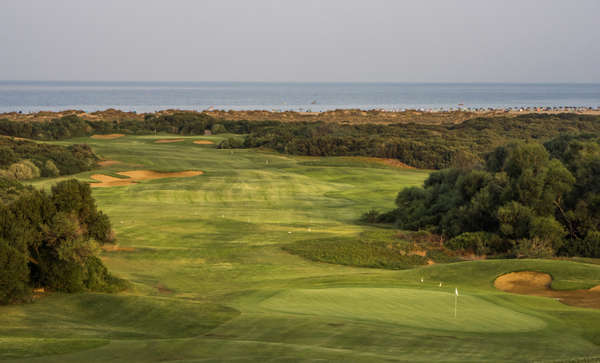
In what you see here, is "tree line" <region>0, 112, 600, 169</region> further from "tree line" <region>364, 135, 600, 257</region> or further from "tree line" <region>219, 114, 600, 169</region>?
"tree line" <region>364, 135, 600, 257</region>

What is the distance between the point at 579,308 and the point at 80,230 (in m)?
13.5

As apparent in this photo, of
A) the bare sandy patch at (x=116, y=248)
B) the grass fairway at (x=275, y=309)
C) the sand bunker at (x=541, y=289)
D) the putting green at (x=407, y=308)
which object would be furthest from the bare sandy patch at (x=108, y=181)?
the sand bunker at (x=541, y=289)

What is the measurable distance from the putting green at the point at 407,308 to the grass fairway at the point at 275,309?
0.15ft

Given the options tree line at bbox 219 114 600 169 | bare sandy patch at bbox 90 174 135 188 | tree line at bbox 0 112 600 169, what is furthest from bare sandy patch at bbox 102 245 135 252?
tree line at bbox 0 112 600 169

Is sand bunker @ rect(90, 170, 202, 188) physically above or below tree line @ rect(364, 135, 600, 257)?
below

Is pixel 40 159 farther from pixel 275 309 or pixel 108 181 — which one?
pixel 275 309

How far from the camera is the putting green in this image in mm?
13070

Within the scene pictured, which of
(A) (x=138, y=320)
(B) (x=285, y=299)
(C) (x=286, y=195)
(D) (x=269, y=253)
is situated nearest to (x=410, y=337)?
(B) (x=285, y=299)

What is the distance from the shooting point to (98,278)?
1814cm

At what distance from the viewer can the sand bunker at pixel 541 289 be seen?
16922 millimetres

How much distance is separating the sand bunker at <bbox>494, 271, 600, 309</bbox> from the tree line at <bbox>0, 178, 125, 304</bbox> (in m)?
11.8

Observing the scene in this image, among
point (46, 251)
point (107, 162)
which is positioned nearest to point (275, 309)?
point (46, 251)

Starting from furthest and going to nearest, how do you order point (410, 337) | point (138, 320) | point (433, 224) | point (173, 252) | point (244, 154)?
point (244, 154) → point (433, 224) → point (173, 252) → point (138, 320) → point (410, 337)

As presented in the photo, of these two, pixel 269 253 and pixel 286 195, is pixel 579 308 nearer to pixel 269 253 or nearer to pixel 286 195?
pixel 269 253
